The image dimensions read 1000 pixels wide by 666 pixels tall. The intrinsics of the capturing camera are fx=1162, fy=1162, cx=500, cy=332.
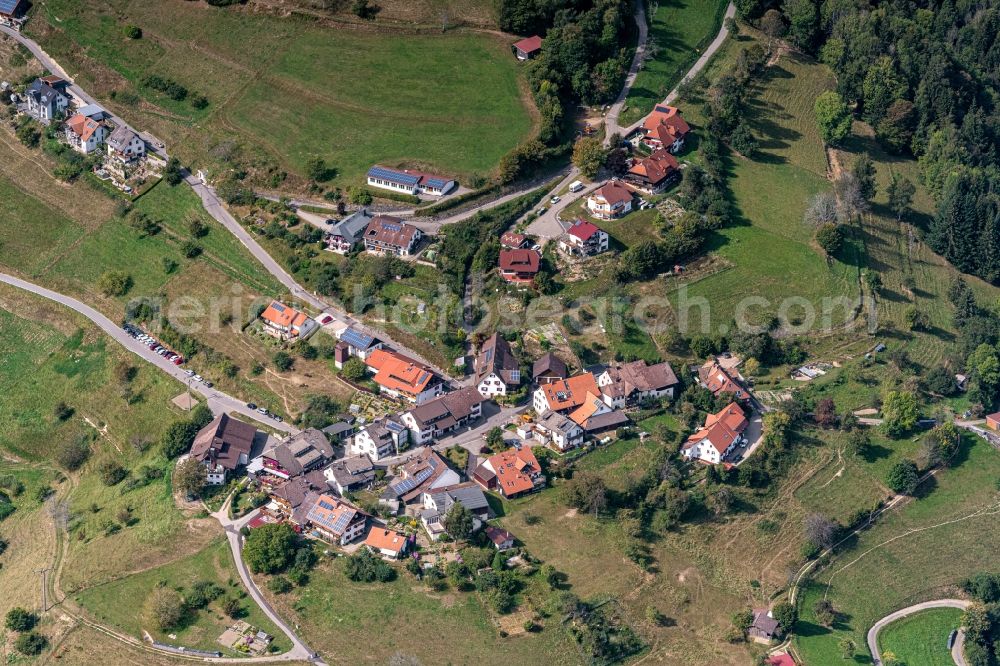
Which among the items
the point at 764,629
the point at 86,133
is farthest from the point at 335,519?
the point at 86,133

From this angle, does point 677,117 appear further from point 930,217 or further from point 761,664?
point 761,664

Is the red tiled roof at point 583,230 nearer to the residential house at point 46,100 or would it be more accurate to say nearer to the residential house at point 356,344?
the residential house at point 356,344

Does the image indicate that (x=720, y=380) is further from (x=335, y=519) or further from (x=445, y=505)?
(x=335, y=519)

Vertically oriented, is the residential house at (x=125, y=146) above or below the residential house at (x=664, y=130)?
below

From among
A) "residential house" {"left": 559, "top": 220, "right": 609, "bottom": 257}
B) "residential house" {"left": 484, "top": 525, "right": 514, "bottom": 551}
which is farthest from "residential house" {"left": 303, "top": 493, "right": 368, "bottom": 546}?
"residential house" {"left": 559, "top": 220, "right": 609, "bottom": 257}

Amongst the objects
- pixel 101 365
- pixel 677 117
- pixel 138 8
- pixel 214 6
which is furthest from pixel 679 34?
pixel 101 365

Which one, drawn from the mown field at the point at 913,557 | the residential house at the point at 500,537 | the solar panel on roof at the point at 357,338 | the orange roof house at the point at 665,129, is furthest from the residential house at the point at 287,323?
the mown field at the point at 913,557
